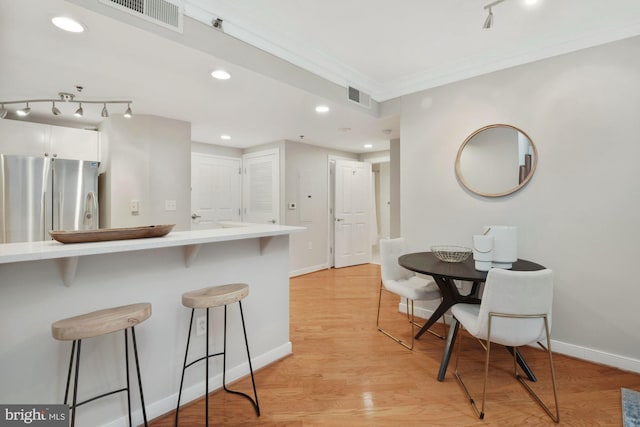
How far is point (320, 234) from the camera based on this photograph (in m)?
5.31

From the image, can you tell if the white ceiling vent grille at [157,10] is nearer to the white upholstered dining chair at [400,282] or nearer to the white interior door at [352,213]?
the white upholstered dining chair at [400,282]

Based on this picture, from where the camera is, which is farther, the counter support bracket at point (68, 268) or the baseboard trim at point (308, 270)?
the baseboard trim at point (308, 270)

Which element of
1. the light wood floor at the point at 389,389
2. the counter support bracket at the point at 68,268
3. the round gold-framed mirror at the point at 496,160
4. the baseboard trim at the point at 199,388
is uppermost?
the round gold-framed mirror at the point at 496,160

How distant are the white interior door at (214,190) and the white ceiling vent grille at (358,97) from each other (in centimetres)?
292

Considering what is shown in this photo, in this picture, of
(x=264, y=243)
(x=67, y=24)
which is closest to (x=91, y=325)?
(x=264, y=243)

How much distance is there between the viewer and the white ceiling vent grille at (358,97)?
3.06 meters

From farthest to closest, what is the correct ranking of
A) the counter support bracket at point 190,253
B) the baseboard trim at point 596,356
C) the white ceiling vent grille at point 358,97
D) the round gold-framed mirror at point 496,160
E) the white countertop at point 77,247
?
1. the white ceiling vent grille at point 358,97
2. the round gold-framed mirror at point 496,160
3. the baseboard trim at point 596,356
4. the counter support bracket at point 190,253
5. the white countertop at point 77,247

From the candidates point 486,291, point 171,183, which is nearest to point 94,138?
point 171,183

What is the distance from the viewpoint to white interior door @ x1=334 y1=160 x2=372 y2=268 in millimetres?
5473

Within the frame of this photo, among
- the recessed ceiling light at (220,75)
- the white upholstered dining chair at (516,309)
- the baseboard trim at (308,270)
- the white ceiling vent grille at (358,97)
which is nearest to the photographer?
the white upholstered dining chair at (516,309)

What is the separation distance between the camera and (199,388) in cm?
184

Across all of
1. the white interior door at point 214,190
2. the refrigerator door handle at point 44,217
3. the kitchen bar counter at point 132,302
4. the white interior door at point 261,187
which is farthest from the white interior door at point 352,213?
the refrigerator door handle at point 44,217

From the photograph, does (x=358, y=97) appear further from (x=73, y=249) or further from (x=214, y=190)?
(x=214, y=190)

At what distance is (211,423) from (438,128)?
116 inches
